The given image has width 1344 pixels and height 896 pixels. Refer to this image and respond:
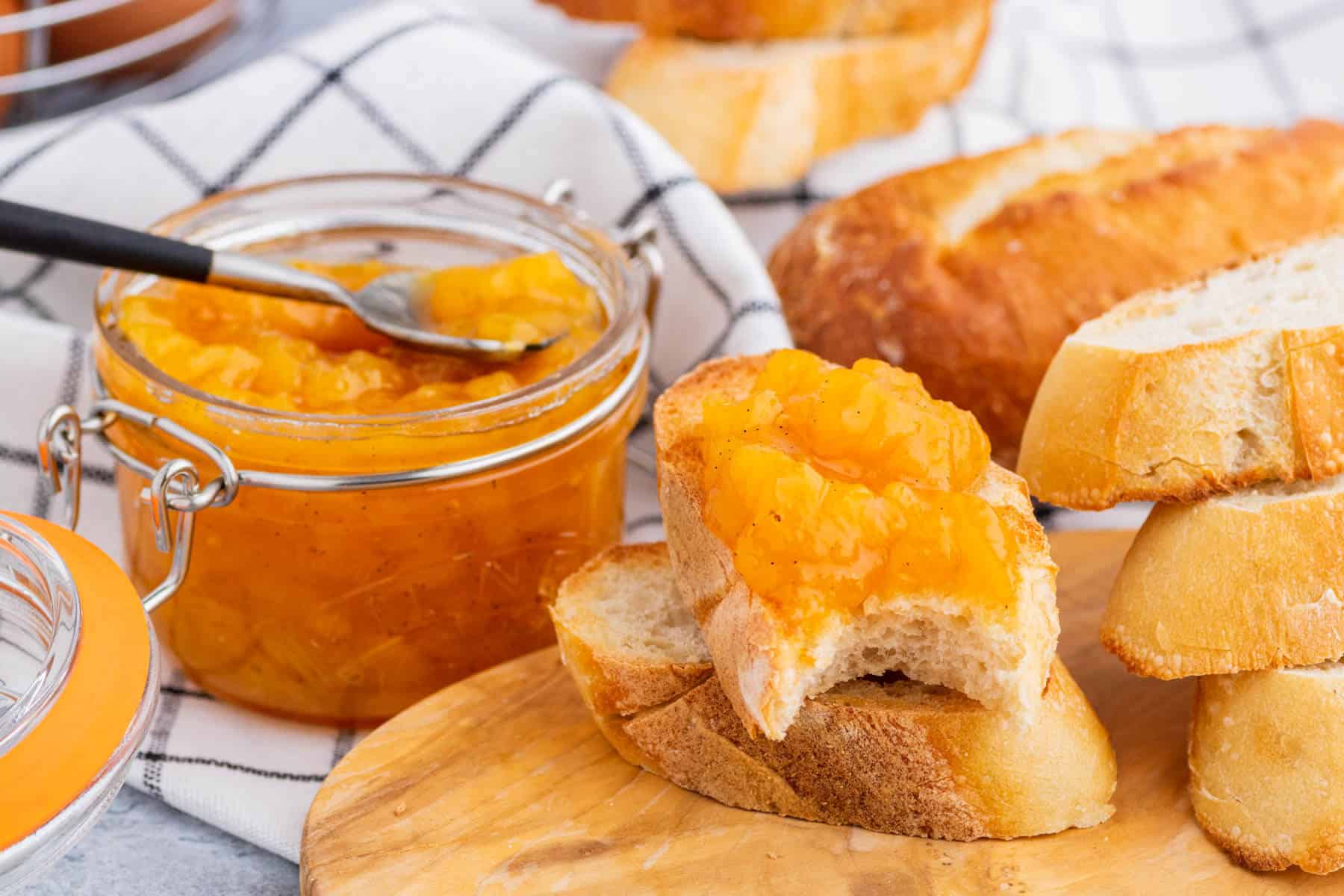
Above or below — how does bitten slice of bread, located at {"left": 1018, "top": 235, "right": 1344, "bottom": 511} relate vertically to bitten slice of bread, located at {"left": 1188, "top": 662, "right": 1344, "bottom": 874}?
above

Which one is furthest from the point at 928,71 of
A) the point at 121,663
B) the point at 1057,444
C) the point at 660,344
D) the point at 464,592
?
the point at 121,663

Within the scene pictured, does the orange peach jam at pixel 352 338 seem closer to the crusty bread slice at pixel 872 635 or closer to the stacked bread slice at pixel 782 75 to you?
the crusty bread slice at pixel 872 635

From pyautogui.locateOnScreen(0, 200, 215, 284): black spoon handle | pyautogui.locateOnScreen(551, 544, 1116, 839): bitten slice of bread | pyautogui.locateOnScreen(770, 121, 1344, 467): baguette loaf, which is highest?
pyautogui.locateOnScreen(0, 200, 215, 284): black spoon handle

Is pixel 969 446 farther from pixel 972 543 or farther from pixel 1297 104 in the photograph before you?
pixel 1297 104

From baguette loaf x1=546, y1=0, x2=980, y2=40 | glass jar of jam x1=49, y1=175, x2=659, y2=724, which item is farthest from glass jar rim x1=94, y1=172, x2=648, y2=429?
baguette loaf x1=546, y1=0, x2=980, y2=40

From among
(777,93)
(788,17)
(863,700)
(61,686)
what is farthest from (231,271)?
(788,17)

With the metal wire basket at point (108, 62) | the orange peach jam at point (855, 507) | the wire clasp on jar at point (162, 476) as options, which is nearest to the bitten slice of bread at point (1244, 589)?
the orange peach jam at point (855, 507)

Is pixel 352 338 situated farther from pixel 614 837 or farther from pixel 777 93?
pixel 777 93

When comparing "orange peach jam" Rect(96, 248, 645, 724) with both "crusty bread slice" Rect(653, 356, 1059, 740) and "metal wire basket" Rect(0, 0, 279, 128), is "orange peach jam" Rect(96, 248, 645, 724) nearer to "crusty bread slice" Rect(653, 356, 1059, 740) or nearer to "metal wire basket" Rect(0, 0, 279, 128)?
"crusty bread slice" Rect(653, 356, 1059, 740)
